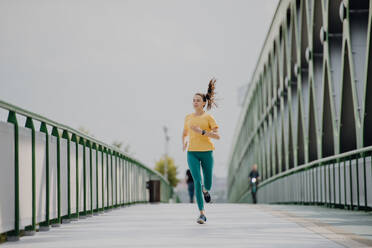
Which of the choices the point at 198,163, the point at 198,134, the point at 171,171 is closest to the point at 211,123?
the point at 198,134

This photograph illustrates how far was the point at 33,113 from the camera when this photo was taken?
814 centimetres

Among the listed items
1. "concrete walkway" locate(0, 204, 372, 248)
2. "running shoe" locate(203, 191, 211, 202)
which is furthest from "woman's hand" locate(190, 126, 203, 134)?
"concrete walkway" locate(0, 204, 372, 248)

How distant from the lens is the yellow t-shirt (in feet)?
34.0

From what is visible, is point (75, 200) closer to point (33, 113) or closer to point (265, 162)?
point (33, 113)

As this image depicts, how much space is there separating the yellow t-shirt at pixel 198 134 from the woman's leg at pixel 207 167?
9cm

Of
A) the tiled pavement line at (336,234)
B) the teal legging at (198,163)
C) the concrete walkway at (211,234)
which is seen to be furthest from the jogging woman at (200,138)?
the tiled pavement line at (336,234)

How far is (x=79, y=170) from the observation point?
11273 mm

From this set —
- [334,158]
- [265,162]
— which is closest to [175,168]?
[265,162]

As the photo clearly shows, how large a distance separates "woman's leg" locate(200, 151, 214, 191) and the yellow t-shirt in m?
0.09

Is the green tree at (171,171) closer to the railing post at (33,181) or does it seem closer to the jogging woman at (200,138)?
the jogging woman at (200,138)

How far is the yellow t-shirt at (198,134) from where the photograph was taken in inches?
408

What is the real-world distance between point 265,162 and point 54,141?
1535 inches

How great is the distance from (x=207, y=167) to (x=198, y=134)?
0.52 meters

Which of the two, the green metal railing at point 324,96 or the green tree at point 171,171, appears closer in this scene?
the green metal railing at point 324,96
